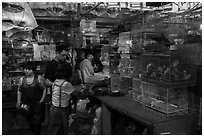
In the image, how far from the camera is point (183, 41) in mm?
1652

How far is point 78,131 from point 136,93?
30.0 inches

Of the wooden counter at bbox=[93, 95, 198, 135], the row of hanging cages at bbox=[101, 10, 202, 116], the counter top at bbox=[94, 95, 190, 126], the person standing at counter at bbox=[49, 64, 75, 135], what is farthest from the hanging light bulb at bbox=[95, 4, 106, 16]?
the wooden counter at bbox=[93, 95, 198, 135]

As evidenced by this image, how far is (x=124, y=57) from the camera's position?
2.25m

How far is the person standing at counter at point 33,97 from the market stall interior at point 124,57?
0.10 meters

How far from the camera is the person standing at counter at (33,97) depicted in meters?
2.46

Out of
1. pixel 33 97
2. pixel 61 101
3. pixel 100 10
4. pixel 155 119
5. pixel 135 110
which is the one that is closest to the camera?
pixel 155 119

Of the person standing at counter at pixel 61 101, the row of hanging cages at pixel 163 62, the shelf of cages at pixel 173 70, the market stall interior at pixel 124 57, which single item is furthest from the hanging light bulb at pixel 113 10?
the shelf of cages at pixel 173 70

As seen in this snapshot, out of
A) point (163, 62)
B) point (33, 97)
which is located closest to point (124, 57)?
point (163, 62)

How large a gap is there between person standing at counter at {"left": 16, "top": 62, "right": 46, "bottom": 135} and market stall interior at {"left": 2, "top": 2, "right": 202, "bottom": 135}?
10 cm

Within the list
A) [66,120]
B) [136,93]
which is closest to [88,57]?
[66,120]

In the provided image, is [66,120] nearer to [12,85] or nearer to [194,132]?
[12,85]

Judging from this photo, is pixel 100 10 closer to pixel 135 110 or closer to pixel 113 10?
pixel 113 10

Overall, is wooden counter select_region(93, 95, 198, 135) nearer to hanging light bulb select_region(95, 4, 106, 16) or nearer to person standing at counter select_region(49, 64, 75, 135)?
person standing at counter select_region(49, 64, 75, 135)

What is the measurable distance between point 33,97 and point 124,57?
4.00 feet
